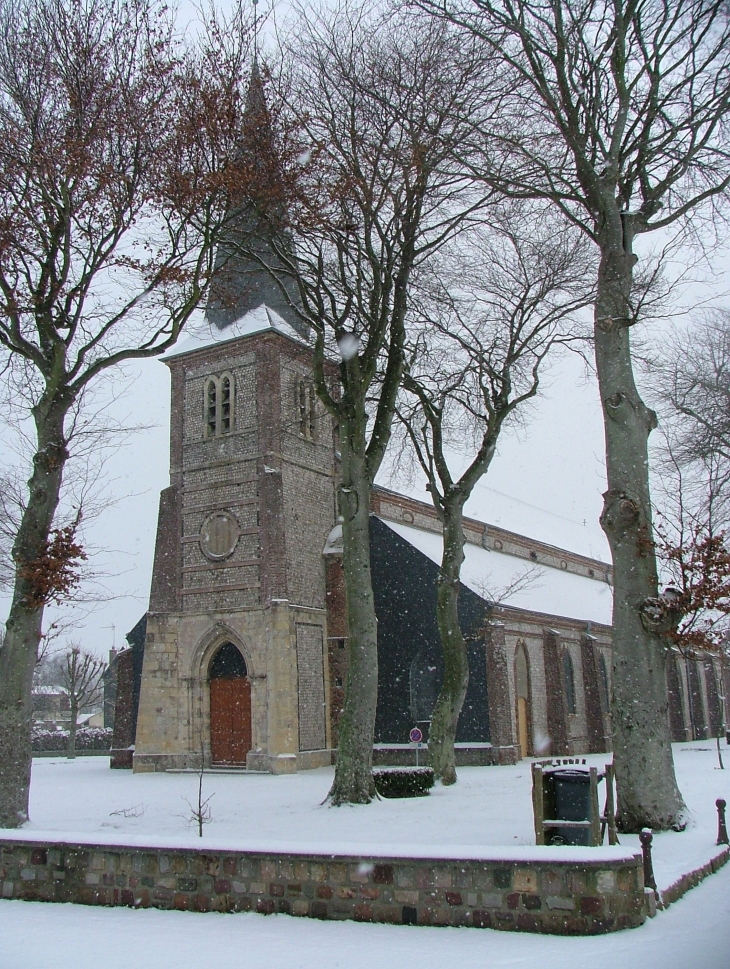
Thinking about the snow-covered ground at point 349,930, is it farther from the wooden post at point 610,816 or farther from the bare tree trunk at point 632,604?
the bare tree trunk at point 632,604

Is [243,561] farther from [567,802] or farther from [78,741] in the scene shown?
[78,741]

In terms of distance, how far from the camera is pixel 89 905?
9203 mm

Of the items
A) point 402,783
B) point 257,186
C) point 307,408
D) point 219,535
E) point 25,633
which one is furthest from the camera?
point 307,408

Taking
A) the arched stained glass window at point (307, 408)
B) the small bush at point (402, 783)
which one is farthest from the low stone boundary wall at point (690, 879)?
the arched stained glass window at point (307, 408)

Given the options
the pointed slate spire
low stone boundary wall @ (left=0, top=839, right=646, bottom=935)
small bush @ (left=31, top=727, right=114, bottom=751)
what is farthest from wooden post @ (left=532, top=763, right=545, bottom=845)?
small bush @ (left=31, top=727, right=114, bottom=751)

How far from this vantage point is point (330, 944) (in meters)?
7.48

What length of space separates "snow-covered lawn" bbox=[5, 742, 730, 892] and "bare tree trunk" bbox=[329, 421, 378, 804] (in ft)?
1.81

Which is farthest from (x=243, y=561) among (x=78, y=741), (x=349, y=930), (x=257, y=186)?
(x=78, y=741)

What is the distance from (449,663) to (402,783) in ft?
10.3

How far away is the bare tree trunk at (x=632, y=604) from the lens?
1143 cm

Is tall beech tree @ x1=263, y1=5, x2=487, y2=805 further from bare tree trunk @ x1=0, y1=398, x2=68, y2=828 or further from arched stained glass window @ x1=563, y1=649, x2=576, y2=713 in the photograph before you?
arched stained glass window @ x1=563, y1=649, x2=576, y2=713

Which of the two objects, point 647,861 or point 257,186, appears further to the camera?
point 257,186

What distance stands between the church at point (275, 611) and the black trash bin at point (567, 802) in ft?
55.5

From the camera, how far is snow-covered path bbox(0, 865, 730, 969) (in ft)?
22.3
